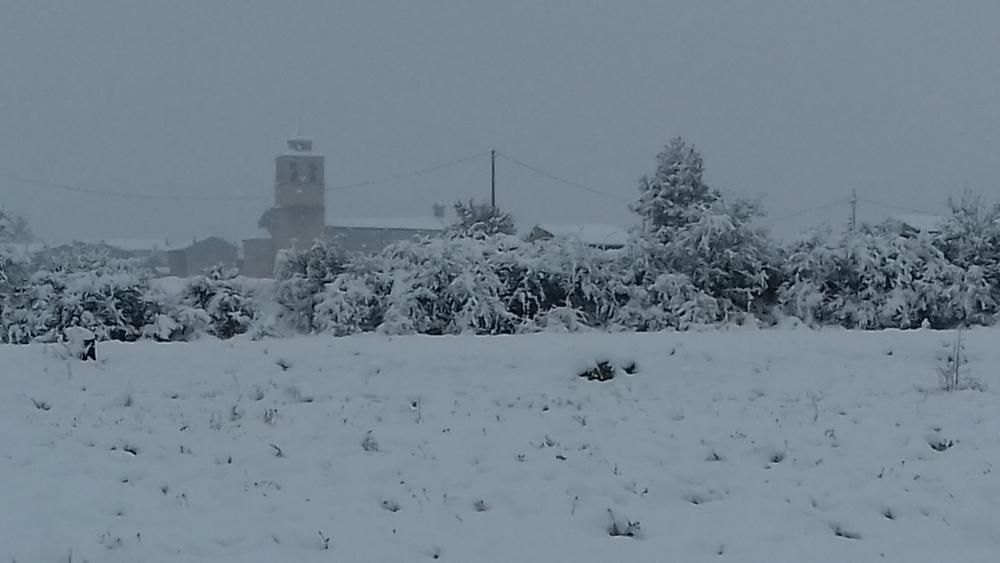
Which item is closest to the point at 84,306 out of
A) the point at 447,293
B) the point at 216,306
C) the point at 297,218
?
the point at 216,306

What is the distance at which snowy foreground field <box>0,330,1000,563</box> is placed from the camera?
5.20 m

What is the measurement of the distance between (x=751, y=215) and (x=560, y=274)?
4.85 m

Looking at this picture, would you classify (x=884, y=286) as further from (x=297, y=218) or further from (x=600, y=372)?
(x=297, y=218)

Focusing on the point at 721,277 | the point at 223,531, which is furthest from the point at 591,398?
the point at 721,277

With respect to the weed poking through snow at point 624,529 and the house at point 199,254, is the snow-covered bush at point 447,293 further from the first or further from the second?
the house at point 199,254

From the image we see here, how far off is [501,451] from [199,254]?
67.7 metres

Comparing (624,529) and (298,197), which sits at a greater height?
(298,197)

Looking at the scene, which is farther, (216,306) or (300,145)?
(300,145)

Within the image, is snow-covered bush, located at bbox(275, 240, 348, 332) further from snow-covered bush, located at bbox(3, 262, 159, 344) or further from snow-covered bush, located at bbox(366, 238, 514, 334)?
snow-covered bush, located at bbox(3, 262, 159, 344)

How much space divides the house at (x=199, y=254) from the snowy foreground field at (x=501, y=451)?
203 ft

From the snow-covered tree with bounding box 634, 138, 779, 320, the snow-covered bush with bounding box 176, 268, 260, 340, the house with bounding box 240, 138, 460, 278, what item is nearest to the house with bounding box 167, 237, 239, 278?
the house with bounding box 240, 138, 460, 278

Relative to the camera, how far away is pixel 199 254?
70.3 metres

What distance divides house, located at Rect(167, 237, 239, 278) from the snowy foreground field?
6179 centimetres

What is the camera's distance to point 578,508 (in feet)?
18.6
